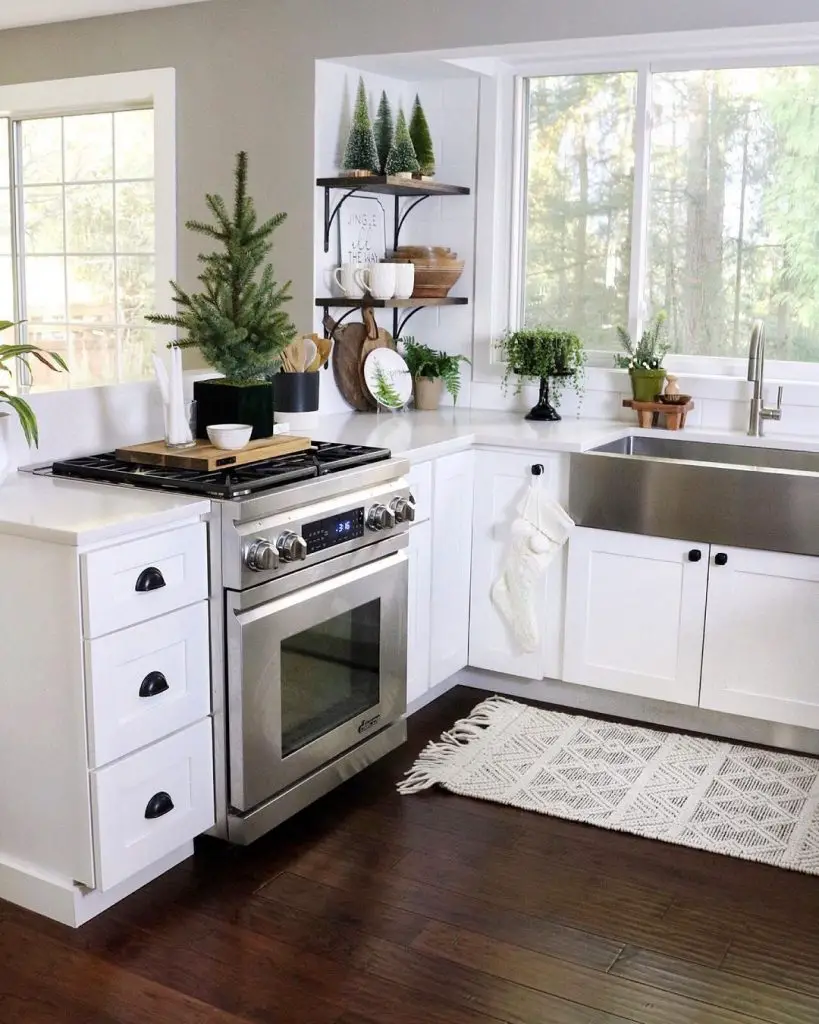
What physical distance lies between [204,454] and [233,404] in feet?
0.75

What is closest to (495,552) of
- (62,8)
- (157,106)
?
(157,106)

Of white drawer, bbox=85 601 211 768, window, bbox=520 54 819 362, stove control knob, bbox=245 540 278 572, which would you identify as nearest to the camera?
white drawer, bbox=85 601 211 768

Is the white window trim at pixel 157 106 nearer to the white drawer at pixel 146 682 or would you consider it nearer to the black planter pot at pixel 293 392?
the black planter pot at pixel 293 392

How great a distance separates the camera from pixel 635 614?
3.45 m

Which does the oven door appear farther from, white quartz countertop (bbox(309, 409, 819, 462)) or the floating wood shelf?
the floating wood shelf

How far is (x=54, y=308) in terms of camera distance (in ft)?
15.3

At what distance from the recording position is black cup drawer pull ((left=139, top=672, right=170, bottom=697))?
2398 millimetres

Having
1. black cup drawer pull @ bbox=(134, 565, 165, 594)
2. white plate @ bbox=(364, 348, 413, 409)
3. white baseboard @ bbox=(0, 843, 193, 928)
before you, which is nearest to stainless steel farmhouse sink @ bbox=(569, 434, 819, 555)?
white plate @ bbox=(364, 348, 413, 409)

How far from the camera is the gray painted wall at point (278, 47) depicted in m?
3.35

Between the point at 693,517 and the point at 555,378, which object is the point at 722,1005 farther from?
the point at 555,378

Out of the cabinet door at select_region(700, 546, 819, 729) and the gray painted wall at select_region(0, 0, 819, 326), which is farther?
the gray painted wall at select_region(0, 0, 819, 326)

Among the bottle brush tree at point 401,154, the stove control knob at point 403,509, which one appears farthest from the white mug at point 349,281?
the stove control knob at point 403,509

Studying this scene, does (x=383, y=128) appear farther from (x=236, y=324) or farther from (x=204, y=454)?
(x=204, y=454)

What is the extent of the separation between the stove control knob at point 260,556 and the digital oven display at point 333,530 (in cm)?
16
